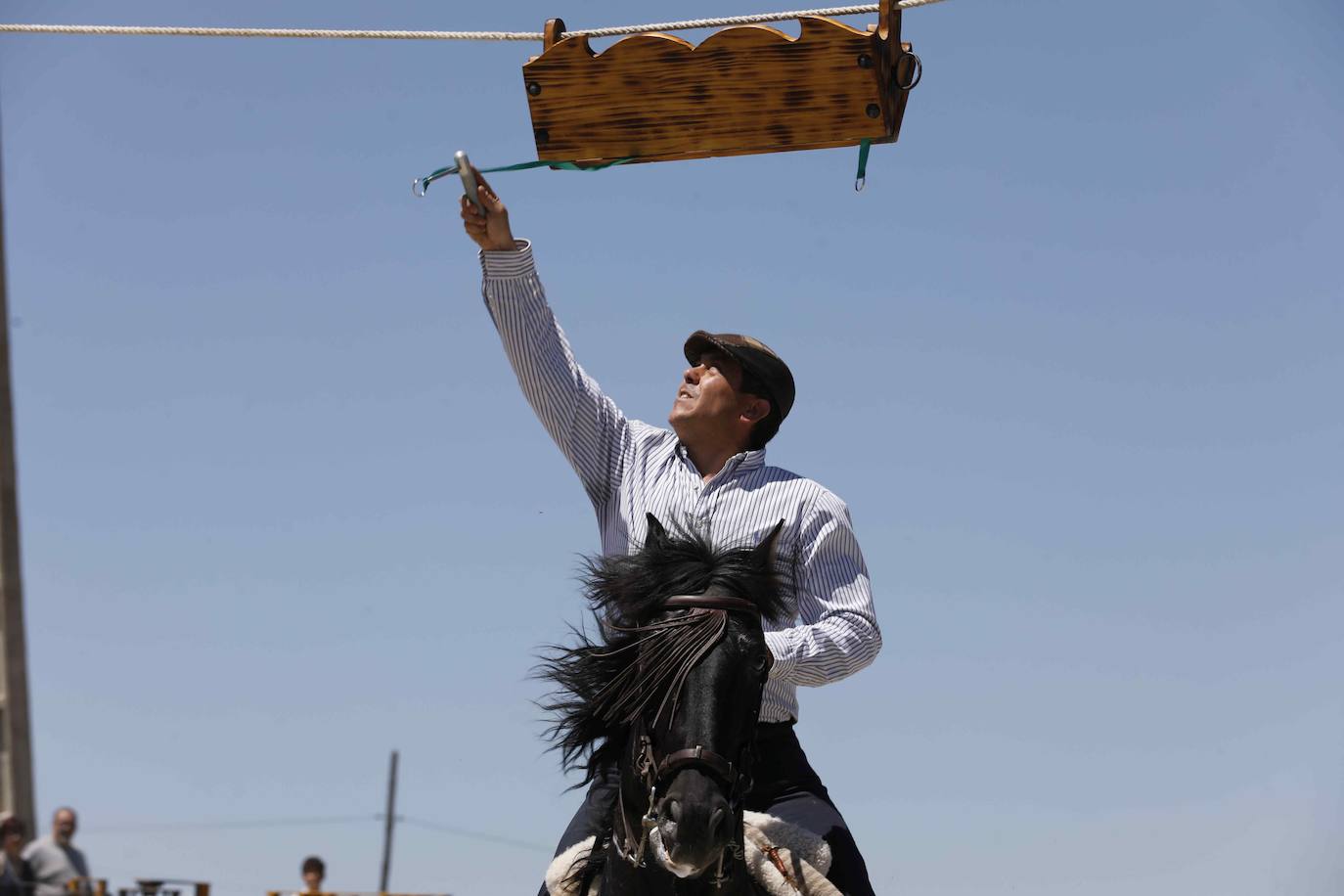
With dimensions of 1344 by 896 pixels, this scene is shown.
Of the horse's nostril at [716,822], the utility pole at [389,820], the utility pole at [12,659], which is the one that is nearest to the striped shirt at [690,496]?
the horse's nostril at [716,822]

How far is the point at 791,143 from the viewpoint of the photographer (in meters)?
5.89

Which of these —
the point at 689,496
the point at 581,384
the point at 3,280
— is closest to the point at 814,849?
the point at 689,496

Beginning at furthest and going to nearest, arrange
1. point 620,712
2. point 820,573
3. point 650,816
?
point 820,573, point 620,712, point 650,816

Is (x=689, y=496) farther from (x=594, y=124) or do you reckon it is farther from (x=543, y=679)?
(x=594, y=124)

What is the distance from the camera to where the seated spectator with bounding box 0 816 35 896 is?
10673 millimetres

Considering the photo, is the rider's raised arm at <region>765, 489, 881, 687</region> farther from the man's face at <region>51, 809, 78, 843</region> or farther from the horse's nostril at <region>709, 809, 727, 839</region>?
the man's face at <region>51, 809, 78, 843</region>

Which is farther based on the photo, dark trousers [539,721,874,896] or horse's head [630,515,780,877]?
dark trousers [539,721,874,896]

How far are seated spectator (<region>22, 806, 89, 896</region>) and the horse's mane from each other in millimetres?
7084

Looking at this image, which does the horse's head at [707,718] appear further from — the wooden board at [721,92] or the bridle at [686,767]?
the wooden board at [721,92]

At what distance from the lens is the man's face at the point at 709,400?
605cm

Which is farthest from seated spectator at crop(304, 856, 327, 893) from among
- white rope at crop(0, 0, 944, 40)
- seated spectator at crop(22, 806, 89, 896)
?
white rope at crop(0, 0, 944, 40)

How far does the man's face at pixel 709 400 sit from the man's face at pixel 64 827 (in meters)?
7.16

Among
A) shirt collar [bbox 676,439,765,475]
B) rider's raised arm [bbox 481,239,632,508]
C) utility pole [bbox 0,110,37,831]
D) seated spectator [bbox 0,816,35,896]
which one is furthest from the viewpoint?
utility pole [bbox 0,110,37,831]

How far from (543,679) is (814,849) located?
101 centimetres
